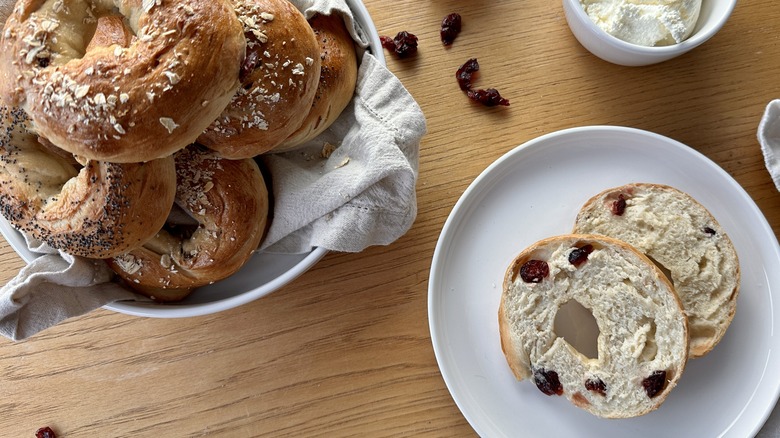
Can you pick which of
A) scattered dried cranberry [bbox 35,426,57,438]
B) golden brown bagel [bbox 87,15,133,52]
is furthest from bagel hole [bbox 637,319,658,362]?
scattered dried cranberry [bbox 35,426,57,438]

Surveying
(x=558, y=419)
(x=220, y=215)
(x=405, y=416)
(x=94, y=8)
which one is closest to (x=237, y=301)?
(x=220, y=215)

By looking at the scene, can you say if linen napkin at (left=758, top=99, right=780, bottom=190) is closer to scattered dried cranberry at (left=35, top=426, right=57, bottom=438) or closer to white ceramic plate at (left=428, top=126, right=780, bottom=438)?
white ceramic plate at (left=428, top=126, right=780, bottom=438)

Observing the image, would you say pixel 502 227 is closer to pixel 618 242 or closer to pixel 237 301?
pixel 618 242

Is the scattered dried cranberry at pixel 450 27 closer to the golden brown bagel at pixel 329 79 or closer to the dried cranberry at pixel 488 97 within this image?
the dried cranberry at pixel 488 97

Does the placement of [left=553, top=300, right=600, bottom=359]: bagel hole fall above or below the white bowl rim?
below

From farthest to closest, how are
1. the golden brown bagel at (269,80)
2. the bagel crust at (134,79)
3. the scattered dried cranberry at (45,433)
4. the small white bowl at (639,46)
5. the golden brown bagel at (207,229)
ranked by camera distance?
the scattered dried cranberry at (45,433), the small white bowl at (639,46), the golden brown bagel at (207,229), the golden brown bagel at (269,80), the bagel crust at (134,79)

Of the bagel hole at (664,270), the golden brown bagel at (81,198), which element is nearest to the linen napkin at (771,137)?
the bagel hole at (664,270)
